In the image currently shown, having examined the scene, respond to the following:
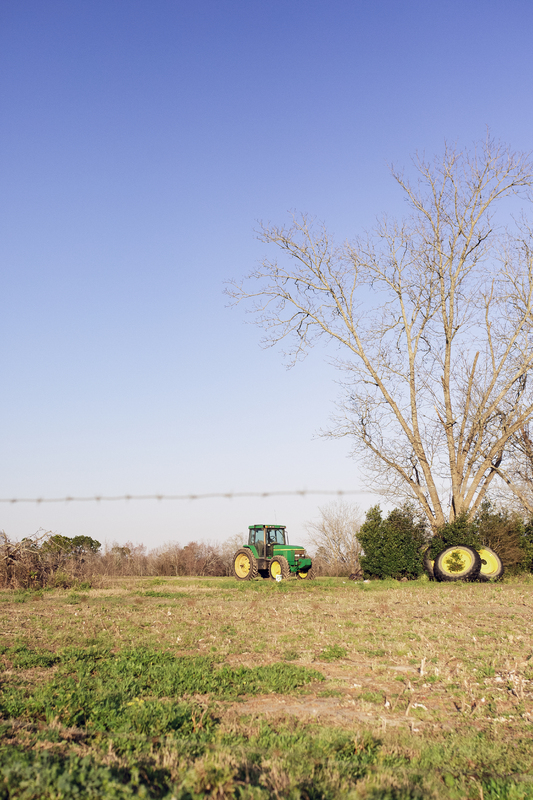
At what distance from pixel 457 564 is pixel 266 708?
1780 centimetres

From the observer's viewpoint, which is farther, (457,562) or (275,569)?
(275,569)

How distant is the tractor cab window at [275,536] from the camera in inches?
998

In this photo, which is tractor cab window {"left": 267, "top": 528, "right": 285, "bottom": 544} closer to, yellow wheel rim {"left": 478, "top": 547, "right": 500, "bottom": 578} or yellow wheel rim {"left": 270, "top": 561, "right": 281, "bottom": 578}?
yellow wheel rim {"left": 270, "top": 561, "right": 281, "bottom": 578}

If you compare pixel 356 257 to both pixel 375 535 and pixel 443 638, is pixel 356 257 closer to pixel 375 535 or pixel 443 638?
pixel 375 535

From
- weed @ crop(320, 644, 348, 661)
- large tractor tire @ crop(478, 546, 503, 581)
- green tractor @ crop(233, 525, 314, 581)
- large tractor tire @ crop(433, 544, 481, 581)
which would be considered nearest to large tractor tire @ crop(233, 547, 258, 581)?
green tractor @ crop(233, 525, 314, 581)

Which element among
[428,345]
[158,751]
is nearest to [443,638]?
[158,751]

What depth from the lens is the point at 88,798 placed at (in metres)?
2.69

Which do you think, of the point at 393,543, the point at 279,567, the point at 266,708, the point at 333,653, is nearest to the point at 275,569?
the point at 279,567

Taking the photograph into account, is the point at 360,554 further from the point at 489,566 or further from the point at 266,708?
Answer: the point at 266,708

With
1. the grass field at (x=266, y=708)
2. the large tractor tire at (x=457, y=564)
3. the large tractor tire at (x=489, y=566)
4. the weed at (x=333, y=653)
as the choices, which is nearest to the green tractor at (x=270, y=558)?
the large tractor tire at (x=457, y=564)

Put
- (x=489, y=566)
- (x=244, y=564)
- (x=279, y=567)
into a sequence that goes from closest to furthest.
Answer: (x=489, y=566) → (x=279, y=567) → (x=244, y=564)

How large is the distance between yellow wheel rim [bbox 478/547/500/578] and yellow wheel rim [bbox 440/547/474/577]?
2.54ft

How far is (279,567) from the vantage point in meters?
22.9

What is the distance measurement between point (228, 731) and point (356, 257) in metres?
23.1
